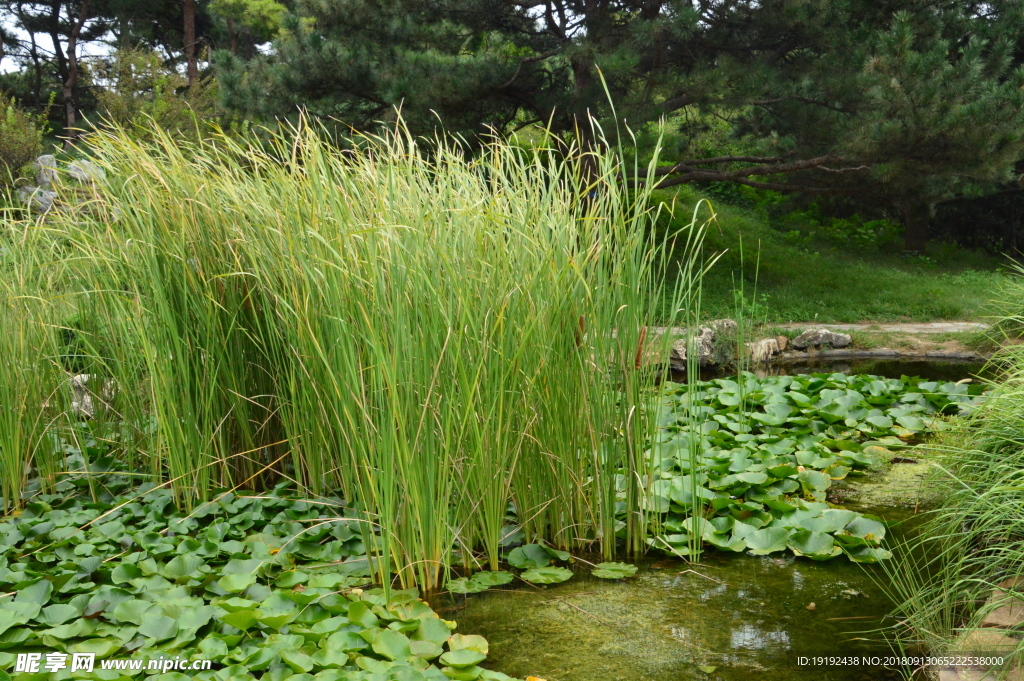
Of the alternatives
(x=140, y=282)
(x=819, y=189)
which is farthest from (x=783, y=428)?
(x=819, y=189)

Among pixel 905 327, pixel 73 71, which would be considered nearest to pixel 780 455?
pixel 905 327

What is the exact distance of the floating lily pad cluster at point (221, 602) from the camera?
1680mm

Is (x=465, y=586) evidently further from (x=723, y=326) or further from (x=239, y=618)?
(x=723, y=326)

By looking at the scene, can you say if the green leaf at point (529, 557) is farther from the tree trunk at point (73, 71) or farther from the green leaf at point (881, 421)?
the tree trunk at point (73, 71)

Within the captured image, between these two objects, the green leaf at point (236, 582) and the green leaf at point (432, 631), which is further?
the green leaf at point (236, 582)

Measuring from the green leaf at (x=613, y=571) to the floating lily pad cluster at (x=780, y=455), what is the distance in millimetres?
149

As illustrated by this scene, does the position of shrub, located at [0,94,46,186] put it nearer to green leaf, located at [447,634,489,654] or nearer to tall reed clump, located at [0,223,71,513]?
tall reed clump, located at [0,223,71,513]

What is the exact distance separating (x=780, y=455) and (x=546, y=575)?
141 cm

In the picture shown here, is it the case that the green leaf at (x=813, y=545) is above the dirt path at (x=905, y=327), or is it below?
above

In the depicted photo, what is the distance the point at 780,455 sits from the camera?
3193mm

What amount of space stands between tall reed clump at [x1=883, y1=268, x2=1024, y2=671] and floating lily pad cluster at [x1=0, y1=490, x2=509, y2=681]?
3.40 feet

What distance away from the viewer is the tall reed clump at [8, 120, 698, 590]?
2.03 m

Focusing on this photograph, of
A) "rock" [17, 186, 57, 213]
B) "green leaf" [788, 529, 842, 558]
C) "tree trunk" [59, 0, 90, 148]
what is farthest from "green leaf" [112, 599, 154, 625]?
"tree trunk" [59, 0, 90, 148]

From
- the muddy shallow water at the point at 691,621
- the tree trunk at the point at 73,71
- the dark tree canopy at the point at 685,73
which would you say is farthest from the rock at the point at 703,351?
the tree trunk at the point at 73,71
